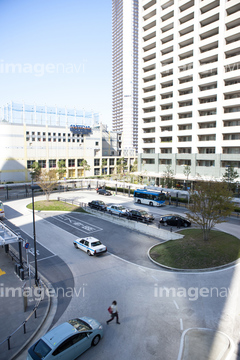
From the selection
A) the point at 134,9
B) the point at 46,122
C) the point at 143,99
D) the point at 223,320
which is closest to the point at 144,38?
the point at 143,99

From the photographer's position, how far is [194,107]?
53.6m

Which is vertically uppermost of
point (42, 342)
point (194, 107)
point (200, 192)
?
point (194, 107)

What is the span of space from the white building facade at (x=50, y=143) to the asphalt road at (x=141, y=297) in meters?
53.0

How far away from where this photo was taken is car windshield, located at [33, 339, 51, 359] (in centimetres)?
916

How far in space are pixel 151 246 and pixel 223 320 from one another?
440 inches

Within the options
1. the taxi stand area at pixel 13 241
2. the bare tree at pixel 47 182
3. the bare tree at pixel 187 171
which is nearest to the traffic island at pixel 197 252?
the taxi stand area at pixel 13 241

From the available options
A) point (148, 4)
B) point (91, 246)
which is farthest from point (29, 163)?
point (91, 246)

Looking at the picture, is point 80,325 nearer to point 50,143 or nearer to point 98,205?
point 98,205

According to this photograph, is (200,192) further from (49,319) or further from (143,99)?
(143,99)

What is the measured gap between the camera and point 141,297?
14.4 metres

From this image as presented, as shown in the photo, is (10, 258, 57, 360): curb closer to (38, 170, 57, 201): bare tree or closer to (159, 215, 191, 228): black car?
(159, 215, 191, 228): black car

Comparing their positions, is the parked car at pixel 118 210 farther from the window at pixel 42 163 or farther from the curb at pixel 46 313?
the window at pixel 42 163

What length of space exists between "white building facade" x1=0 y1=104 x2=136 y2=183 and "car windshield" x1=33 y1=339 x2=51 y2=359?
66116mm

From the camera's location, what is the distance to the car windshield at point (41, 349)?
30.1ft
